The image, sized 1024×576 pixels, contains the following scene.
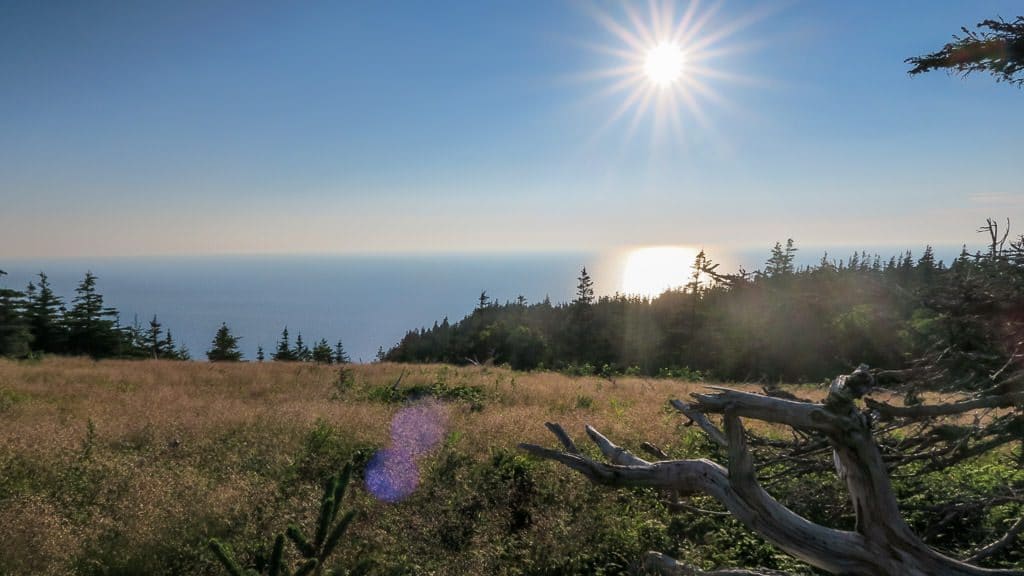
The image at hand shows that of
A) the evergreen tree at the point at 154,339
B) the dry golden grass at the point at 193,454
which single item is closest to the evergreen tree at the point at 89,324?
the evergreen tree at the point at 154,339

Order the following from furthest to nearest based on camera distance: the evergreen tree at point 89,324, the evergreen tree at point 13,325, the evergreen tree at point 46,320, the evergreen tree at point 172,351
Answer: the evergreen tree at point 172,351 → the evergreen tree at point 89,324 → the evergreen tree at point 46,320 → the evergreen tree at point 13,325

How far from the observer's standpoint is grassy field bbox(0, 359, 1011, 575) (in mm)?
4723

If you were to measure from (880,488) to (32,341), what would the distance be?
157 feet

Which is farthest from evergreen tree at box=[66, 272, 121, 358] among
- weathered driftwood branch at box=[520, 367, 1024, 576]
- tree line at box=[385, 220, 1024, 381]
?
weathered driftwood branch at box=[520, 367, 1024, 576]

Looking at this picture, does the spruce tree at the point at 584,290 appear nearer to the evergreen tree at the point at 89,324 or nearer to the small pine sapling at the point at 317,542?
the evergreen tree at the point at 89,324

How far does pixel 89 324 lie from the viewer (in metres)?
35.6

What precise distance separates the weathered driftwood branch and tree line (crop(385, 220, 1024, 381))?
0.77 metres

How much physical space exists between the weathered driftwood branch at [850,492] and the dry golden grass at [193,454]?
289 cm

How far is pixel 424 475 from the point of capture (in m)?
6.79

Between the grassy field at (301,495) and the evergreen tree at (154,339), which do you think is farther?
the evergreen tree at (154,339)

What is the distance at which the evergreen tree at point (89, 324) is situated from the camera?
35.1 metres

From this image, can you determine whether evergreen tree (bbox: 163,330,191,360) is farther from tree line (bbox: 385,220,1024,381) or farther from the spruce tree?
the spruce tree

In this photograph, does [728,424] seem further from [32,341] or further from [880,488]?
[32,341]

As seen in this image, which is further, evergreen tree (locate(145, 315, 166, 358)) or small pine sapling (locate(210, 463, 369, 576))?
evergreen tree (locate(145, 315, 166, 358))
